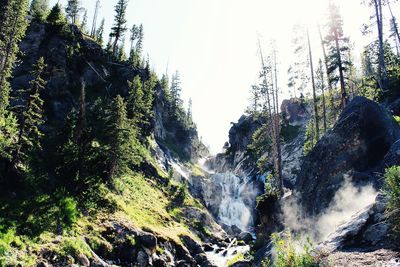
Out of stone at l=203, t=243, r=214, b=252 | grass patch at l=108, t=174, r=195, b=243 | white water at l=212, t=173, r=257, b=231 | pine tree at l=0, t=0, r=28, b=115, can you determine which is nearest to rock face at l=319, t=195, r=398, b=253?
grass patch at l=108, t=174, r=195, b=243

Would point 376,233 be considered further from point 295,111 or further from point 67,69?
point 295,111

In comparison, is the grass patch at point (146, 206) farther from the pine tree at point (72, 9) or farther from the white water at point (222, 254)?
the pine tree at point (72, 9)

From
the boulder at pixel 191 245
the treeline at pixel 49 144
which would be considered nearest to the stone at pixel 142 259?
the treeline at pixel 49 144

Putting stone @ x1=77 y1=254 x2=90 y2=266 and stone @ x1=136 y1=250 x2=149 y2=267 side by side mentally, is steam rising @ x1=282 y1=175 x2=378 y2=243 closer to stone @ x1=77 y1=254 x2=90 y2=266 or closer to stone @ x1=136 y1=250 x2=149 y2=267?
stone @ x1=136 y1=250 x2=149 y2=267

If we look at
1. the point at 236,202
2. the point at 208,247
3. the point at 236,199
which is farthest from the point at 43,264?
the point at 236,199

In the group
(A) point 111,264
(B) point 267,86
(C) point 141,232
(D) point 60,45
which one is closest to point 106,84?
(D) point 60,45

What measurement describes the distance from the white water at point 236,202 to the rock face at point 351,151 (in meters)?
42.0

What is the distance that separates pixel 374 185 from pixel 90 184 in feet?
70.2

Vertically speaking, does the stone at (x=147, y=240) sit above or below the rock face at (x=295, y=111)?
below

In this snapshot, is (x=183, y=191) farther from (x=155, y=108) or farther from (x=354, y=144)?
(x=354, y=144)

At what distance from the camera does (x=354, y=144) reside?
1962 cm

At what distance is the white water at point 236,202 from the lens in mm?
63841

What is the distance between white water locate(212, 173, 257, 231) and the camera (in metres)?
63.8

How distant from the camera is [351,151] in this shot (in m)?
19.6
